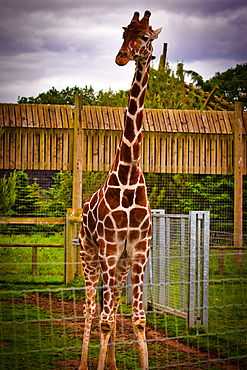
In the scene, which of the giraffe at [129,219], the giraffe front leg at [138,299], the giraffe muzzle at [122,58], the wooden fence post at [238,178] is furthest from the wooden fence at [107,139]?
the giraffe muzzle at [122,58]

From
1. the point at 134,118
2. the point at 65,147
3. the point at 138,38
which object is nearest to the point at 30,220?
the point at 65,147

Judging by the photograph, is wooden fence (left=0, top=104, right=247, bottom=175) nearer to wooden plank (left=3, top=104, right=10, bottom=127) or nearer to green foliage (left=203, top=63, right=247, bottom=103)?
wooden plank (left=3, top=104, right=10, bottom=127)

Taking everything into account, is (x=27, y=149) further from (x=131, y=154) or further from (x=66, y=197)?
(x=131, y=154)

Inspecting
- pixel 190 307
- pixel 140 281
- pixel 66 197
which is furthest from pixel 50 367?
pixel 66 197

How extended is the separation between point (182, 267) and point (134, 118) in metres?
2.53

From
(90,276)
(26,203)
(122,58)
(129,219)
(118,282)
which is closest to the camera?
(122,58)

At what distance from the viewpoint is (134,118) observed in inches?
112

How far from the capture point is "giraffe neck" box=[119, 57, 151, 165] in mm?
2795

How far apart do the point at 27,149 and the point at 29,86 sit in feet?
12.6

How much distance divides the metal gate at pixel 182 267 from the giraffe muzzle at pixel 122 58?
237cm

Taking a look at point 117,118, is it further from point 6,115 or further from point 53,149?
point 6,115

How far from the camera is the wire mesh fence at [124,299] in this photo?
11.4 ft

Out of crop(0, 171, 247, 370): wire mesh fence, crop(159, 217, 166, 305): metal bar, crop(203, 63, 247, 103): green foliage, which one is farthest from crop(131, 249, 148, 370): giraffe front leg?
crop(203, 63, 247, 103): green foliage

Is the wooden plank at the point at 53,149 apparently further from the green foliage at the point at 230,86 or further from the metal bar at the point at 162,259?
the green foliage at the point at 230,86
